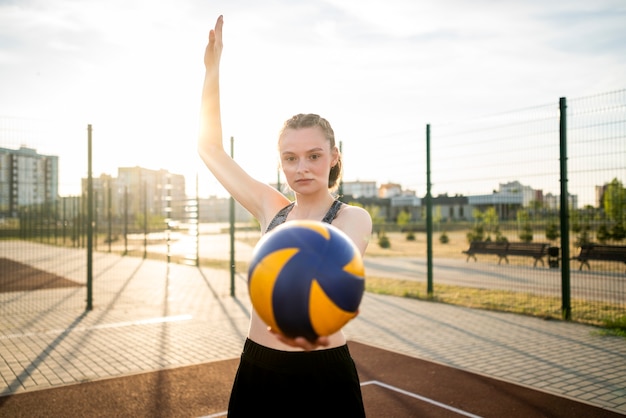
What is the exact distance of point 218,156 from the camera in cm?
276

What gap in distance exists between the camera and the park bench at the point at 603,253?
10078 millimetres

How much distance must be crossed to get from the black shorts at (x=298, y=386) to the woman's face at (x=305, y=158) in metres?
0.77

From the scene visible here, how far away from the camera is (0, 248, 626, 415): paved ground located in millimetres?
5805

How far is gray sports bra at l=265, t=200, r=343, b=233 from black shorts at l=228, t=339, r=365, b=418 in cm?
60

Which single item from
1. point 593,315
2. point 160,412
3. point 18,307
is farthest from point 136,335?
point 593,315

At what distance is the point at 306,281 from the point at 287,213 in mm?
838

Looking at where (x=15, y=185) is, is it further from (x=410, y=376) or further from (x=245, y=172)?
(x=245, y=172)

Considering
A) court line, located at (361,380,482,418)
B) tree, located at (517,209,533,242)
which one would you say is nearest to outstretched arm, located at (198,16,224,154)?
court line, located at (361,380,482,418)

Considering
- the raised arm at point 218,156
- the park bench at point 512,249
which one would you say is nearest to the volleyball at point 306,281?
the raised arm at point 218,156

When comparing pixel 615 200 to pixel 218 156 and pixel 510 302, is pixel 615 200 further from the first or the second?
pixel 218 156

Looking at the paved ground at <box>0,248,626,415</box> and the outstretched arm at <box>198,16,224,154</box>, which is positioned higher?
the outstretched arm at <box>198,16,224,154</box>

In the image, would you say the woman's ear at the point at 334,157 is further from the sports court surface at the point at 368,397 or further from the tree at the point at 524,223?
the tree at the point at 524,223

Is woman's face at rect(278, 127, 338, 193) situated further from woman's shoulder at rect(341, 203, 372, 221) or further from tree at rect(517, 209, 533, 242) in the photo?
tree at rect(517, 209, 533, 242)

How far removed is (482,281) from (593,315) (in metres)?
5.29
